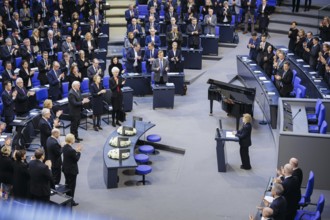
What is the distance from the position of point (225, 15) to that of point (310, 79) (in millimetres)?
6984

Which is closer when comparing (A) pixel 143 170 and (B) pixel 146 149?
(A) pixel 143 170

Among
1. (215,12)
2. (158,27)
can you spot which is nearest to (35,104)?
(158,27)

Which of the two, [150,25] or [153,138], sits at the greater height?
[150,25]

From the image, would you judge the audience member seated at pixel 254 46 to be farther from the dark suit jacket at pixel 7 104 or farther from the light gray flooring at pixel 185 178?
the dark suit jacket at pixel 7 104

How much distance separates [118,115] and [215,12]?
29.1 feet

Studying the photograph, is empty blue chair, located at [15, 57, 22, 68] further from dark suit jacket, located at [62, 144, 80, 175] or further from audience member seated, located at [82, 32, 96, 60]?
dark suit jacket, located at [62, 144, 80, 175]

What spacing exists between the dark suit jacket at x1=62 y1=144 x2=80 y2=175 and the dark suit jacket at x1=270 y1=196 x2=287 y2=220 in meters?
4.10

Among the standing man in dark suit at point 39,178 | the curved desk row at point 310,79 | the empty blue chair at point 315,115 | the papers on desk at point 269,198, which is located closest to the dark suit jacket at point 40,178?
the standing man in dark suit at point 39,178

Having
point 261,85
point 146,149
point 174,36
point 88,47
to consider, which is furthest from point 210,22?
point 146,149

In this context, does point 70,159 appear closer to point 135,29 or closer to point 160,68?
point 160,68

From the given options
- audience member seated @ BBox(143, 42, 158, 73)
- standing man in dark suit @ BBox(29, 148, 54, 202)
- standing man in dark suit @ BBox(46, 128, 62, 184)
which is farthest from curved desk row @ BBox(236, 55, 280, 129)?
standing man in dark suit @ BBox(29, 148, 54, 202)

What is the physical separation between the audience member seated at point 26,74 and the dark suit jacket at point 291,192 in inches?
370

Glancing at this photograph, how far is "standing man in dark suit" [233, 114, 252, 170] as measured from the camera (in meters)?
14.8

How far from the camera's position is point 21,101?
17.1m
